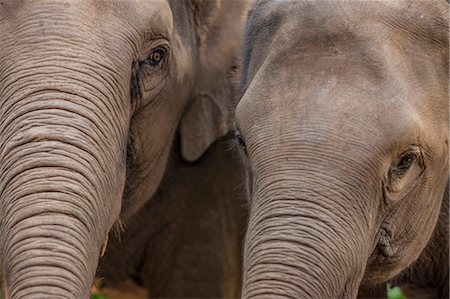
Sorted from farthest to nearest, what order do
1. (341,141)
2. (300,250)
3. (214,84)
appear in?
(214,84), (341,141), (300,250)

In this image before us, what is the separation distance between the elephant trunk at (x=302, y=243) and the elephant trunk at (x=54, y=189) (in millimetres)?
566

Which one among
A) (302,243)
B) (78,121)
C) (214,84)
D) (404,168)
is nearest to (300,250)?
(302,243)

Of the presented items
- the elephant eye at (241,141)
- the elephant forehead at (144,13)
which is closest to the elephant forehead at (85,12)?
the elephant forehead at (144,13)

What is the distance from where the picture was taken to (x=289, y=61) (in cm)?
580

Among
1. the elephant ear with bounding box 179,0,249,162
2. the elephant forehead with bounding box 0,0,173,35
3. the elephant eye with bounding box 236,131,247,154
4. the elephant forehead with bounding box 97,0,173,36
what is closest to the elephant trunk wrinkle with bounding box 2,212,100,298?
the elephant eye with bounding box 236,131,247,154

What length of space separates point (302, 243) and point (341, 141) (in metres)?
0.39

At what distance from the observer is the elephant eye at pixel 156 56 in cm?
646

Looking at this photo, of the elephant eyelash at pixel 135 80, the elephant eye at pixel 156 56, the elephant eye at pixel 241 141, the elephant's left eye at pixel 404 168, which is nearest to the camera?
the elephant's left eye at pixel 404 168

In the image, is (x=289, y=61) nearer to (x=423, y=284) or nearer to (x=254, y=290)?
(x=254, y=290)

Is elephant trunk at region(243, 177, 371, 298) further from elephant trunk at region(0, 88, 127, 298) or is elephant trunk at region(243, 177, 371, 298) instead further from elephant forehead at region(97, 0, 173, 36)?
elephant forehead at region(97, 0, 173, 36)

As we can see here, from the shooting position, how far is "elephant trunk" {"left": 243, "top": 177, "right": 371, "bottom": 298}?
212 inches

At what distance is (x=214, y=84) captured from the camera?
748 cm

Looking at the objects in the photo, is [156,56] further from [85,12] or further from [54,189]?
[54,189]

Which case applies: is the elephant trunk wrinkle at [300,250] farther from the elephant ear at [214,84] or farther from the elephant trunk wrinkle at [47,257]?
the elephant ear at [214,84]
